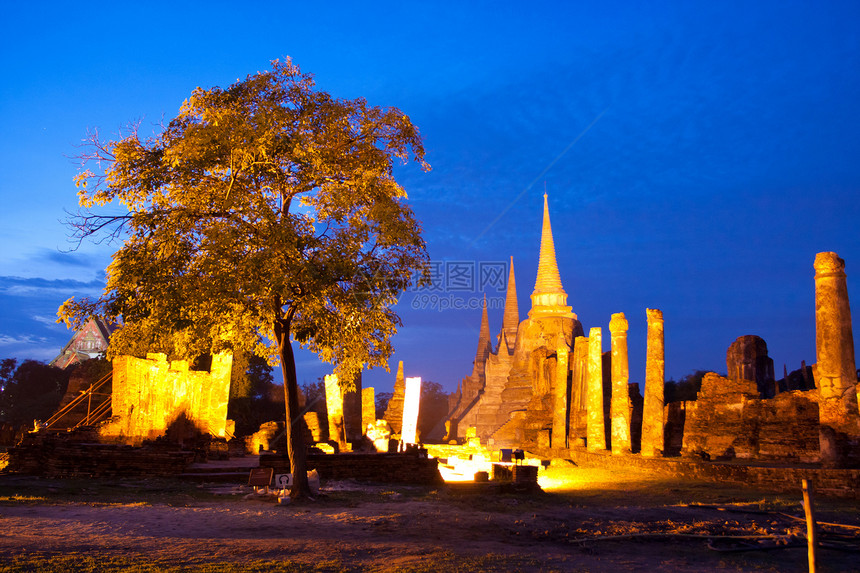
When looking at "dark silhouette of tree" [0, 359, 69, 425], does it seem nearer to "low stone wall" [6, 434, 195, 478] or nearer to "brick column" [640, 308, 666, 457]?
"low stone wall" [6, 434, 195, 478]

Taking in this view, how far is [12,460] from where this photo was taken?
13555mm

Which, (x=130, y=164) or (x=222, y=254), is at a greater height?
(x=130, y=164)

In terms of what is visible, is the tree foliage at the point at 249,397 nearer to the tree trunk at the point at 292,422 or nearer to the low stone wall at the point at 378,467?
the low stone wall at the point at 378,467

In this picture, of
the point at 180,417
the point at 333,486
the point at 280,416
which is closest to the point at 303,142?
the point at 333,486

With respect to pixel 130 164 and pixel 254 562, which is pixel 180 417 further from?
pixel 254 562

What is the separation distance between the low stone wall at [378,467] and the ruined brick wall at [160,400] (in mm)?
7216

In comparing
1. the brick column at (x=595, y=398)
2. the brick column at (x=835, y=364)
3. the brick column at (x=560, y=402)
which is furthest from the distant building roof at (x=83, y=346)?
the brick column at (x=835, y=364)

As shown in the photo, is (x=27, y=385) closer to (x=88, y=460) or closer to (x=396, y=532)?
(x=88, y=460)

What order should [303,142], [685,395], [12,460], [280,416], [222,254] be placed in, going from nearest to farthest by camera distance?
[222,254]
[303,142]
[12,460]
[280,416]
[685,395]

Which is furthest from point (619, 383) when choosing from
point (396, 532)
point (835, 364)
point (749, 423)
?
point (396, 532)

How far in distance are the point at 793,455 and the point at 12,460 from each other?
743 inches

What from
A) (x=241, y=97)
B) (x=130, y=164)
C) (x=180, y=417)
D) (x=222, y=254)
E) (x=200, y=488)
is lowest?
(x=200, y=488)

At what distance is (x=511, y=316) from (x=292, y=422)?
62086mm

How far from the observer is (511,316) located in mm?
71500
